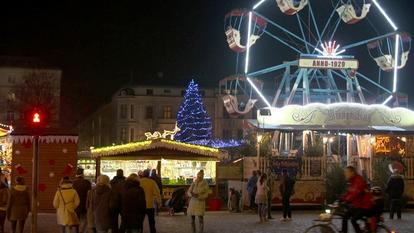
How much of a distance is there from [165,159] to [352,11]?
13.7 m

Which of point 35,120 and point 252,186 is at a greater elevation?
point 35,120

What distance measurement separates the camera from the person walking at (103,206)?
12070mm

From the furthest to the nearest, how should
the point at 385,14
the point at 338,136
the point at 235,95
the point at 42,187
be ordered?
the point at 385,14 → the point at 235,95 → the point at 338,136 → the point at 42,187

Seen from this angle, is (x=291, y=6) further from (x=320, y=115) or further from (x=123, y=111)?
(x=123, y=111)

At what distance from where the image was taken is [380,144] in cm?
2867

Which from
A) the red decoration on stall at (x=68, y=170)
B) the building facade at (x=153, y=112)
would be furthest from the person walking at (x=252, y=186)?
the building facade at (x=153, y=112)

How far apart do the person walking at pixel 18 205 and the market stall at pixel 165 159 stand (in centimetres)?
1140

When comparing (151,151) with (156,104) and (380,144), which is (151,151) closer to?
(380,144)

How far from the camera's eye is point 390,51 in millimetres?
34469

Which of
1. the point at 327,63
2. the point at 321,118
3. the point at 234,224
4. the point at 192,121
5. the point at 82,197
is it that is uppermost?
the point at 327,63

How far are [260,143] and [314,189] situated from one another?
3.14 meters

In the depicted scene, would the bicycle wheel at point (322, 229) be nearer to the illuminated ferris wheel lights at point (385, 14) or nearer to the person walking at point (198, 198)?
the person walking at point (198, 198)

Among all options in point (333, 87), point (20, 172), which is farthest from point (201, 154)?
point (333, 87)

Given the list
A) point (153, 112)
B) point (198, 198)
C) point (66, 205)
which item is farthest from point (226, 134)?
point (66, 205)
